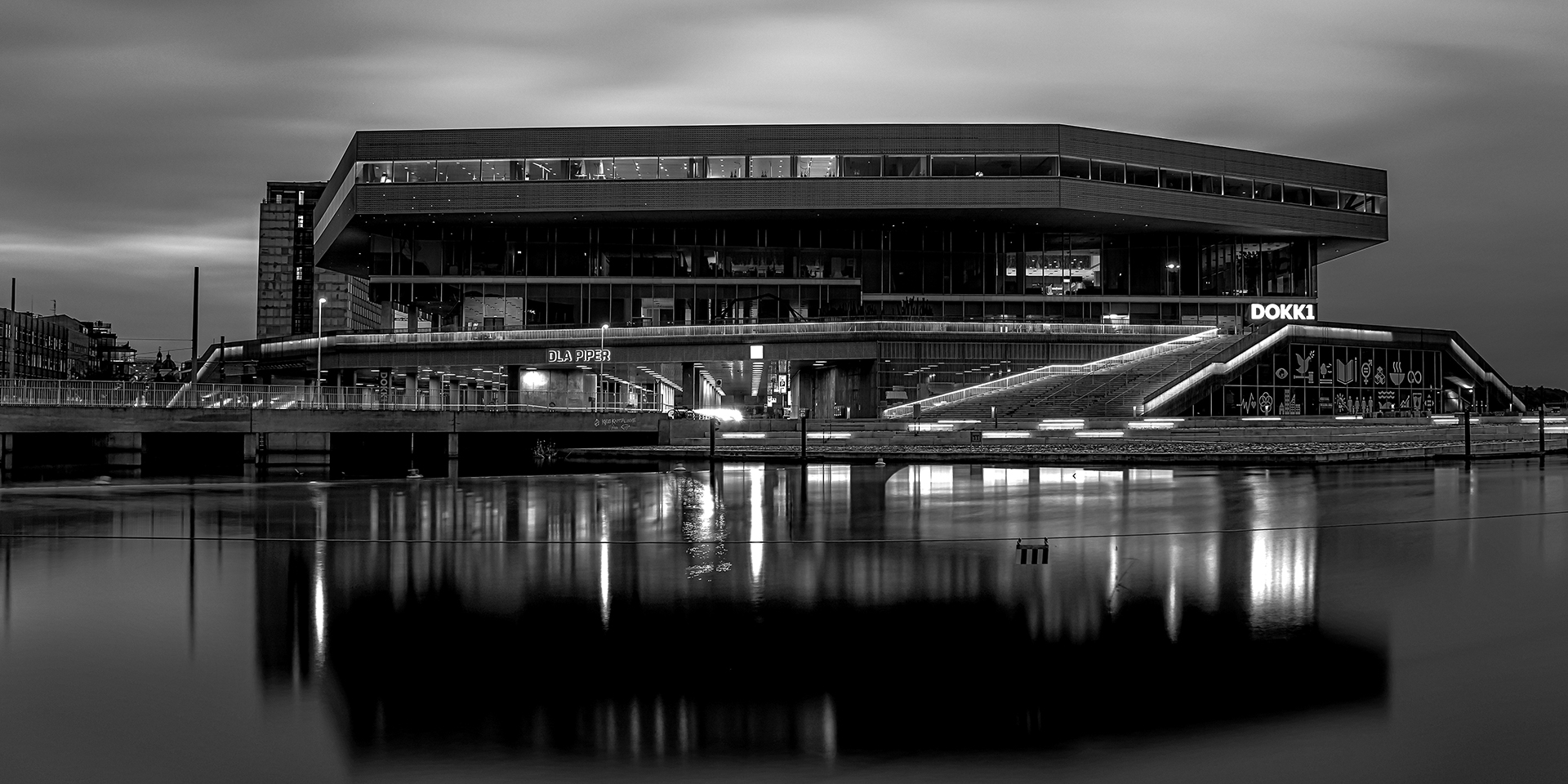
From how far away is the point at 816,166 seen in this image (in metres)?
84.4

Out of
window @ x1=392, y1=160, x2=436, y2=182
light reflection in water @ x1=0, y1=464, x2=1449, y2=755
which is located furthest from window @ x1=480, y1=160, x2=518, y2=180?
light reflection in water @ x1=0, y1=464, x2=1449, y2=755

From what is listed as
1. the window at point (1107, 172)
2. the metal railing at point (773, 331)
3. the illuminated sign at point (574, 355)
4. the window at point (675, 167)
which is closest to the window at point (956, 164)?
the window at point (1107, 172)

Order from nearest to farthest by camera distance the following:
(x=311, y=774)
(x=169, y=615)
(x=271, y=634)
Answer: (x=311, y=774), (x=271, y=634), (x=169, y=615)

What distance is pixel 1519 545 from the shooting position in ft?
58.9

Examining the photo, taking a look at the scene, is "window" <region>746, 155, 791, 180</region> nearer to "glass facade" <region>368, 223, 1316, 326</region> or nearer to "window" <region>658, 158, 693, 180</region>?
"window" <region>658, 158, 693, 180</region>

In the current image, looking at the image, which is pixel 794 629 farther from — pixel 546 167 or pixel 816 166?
pixel 546 167

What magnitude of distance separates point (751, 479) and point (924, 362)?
3994 cm

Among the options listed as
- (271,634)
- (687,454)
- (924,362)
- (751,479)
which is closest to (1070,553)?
(271,634)

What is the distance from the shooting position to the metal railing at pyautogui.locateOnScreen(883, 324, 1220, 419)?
213ft

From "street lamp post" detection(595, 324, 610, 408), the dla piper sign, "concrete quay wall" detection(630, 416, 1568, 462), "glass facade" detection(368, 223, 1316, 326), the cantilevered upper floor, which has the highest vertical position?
the cantilevered upper floor

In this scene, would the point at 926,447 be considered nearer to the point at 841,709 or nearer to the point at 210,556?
the point at 210,556

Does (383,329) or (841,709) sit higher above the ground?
(383,329)

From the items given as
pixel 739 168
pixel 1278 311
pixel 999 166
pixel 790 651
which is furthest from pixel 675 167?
pixel 790 651

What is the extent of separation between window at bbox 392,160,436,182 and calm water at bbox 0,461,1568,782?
6754 cm
